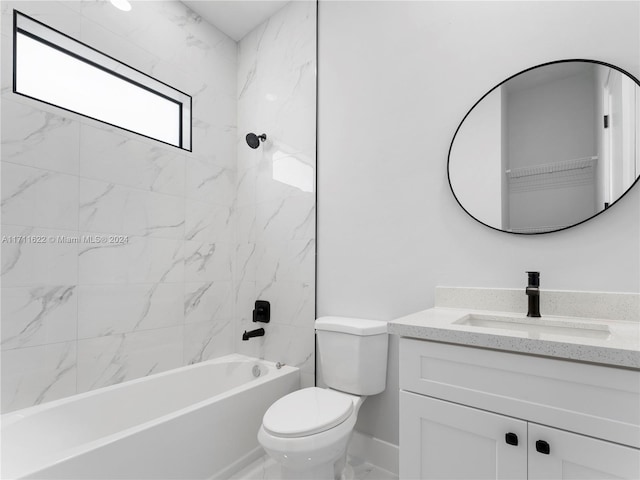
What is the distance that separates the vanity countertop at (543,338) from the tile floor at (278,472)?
3.37ft

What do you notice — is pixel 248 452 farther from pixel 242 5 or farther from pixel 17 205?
pixel 242 5

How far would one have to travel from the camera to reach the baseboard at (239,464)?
1680 millimetres

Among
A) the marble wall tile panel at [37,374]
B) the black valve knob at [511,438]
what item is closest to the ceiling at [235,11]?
the marble wall tile panel at [37,374]

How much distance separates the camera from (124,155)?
1.99m

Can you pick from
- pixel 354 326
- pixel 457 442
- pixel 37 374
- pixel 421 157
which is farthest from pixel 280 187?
pixel 457 442

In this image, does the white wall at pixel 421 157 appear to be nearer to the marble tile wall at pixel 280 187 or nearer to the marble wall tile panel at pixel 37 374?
the marble tile wall at pixel 280 187

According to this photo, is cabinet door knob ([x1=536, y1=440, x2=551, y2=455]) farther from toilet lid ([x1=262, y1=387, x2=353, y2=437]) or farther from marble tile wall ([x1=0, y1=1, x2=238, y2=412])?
marble tile wall ([x1=0, y1=1, x2=238, y2=412])

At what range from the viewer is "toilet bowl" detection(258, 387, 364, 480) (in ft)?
4.23

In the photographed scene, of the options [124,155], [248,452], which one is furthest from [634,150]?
[124,155]

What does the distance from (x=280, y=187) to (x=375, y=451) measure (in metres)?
1.73

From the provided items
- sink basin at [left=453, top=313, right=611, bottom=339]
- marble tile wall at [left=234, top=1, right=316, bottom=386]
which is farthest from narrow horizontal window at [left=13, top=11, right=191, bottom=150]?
sink basin at [left=453, top=313, right=611, bottom=339]

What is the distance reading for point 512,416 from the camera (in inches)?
37.1

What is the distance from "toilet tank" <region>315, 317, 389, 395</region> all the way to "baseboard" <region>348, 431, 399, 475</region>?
336mm

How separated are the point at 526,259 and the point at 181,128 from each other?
229 centimetres
